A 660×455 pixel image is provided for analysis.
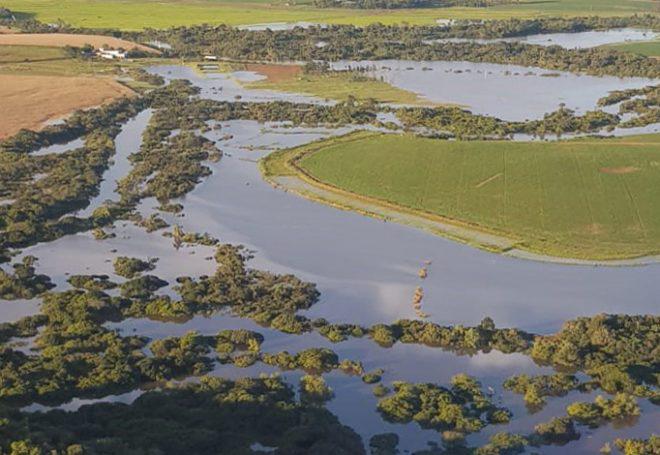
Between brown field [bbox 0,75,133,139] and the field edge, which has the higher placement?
brown field [bbox 0,75,133,139]

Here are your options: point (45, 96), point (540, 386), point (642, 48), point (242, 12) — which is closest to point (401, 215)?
point (540, 386)

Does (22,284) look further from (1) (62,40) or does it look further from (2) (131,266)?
(1) (62,40)

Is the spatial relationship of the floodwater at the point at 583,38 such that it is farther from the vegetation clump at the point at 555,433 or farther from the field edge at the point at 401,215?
the vegetation clump at the point at 555,433

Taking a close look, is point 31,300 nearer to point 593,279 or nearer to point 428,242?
point 428,242

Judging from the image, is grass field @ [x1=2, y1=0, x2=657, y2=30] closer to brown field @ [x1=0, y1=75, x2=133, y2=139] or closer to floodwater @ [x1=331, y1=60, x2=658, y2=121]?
floodwater @ [x1=331, y1=60, x2=658, y2=121]

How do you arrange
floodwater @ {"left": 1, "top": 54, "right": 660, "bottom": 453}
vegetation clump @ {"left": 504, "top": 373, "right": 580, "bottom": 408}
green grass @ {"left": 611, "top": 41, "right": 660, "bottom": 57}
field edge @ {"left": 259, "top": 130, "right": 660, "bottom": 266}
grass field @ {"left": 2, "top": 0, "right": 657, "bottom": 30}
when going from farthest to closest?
grass field @ {"left": 2, "top": 0, "right": 657, "bottom": 30} < green grass @ {"left": 611, "top": 41, "right": 660, "bottom": 57} < field edge @ {"left": 259, "top": 130, "right": 660, "bottom": 266} < floodwater @ {"left": 1, "top": 54, "right": 660, "bottom": 453} < vegetation clump @ {"left": 504, "top": 373, "right": 580, "bottom": 408}

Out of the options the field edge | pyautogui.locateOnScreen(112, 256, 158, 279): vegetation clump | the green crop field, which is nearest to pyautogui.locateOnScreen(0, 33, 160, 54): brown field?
the field edge

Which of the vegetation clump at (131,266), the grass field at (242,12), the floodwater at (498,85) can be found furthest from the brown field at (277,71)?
the vegetation clump at (131,266)
